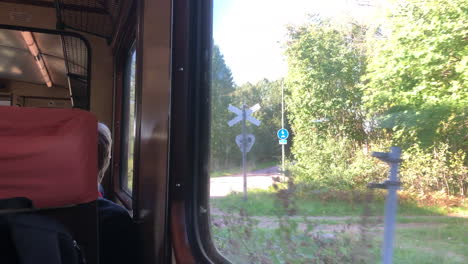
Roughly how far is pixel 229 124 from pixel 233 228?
1.29 feet

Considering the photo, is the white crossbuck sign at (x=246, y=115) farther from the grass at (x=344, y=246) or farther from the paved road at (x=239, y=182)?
the grass at (x=344, y=246)

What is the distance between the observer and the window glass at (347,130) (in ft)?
2.22

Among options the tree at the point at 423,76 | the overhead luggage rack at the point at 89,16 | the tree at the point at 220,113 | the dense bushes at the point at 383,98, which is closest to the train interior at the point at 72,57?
the overhead luggage rack at the point at 89,16

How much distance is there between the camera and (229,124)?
1.54 metres

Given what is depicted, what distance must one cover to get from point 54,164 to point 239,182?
62cm

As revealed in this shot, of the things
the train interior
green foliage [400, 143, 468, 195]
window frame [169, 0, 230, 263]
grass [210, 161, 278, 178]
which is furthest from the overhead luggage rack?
green foliage [400, 143, 468, 195]

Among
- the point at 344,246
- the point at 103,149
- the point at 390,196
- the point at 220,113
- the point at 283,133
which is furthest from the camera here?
the point at 103,149

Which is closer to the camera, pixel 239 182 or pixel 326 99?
pixel 326 99

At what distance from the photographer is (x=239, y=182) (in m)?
1.45

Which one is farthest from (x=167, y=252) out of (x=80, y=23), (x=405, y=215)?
(x=80, y=23)

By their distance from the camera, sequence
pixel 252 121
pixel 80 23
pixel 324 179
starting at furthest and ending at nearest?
pixel 80 23
pixel 252 121
pixel 324 179

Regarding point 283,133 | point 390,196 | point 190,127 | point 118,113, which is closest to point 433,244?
point 390,196

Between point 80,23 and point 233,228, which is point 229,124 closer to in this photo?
point 233,228

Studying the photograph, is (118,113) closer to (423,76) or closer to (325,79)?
(325,79)
